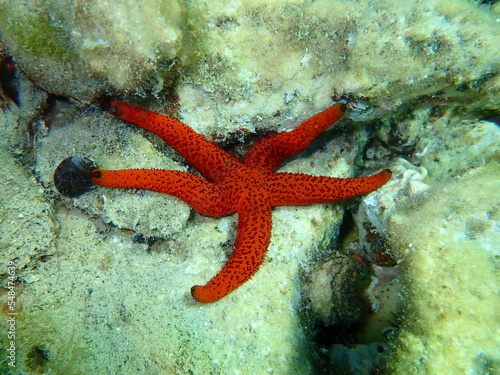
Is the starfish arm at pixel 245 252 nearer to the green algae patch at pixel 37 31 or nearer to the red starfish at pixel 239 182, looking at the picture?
the red starfish at pixel 239 182

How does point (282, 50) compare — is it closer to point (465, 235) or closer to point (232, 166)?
point (232, 166)

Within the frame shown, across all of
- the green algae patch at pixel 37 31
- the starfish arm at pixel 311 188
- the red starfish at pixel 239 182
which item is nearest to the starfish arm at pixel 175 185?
the red starfish at pixel 239 182

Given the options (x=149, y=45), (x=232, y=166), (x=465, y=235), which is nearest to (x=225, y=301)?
(x=232, y=166)

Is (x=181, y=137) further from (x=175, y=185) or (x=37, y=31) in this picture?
(x=37, y=31)

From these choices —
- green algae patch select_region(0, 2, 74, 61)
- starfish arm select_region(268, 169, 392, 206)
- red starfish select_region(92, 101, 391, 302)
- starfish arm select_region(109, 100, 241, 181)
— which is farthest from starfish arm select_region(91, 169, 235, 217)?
green algae patch select_region(0, 2, 74, 61)

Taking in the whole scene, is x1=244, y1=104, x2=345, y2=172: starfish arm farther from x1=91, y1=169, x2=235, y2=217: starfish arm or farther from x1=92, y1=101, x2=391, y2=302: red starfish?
x1=91, y1=169, x2=235, y2=217: starfish arm
